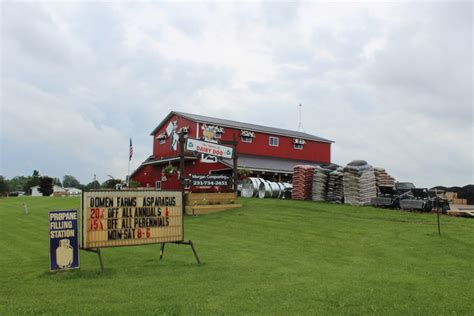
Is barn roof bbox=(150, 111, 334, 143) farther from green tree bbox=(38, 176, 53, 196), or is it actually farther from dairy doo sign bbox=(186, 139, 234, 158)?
green tree bbox=(38, 176, 53, 196)

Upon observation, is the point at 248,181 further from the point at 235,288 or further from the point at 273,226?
the point at 235,288

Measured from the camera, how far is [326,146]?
54.1 meters

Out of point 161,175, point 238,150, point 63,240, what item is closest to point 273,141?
point 238,150

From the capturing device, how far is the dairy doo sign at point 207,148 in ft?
84.7

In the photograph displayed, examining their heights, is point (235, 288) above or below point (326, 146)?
below

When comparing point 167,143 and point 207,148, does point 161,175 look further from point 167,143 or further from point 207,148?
point 207,148

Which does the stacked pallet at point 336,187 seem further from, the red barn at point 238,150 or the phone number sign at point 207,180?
the red barn at point 238,150

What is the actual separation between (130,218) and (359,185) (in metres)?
18.9

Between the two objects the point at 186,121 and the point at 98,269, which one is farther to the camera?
the point at 186,121

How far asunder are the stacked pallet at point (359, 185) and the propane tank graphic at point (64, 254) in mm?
19962

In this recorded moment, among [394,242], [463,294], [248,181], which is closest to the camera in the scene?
[463,294]

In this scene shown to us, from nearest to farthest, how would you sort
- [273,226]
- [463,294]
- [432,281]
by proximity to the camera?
[463,294] < [432,281] < [273,226]

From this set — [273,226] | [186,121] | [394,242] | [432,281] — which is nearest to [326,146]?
[186,121]

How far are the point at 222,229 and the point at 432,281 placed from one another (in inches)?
397
